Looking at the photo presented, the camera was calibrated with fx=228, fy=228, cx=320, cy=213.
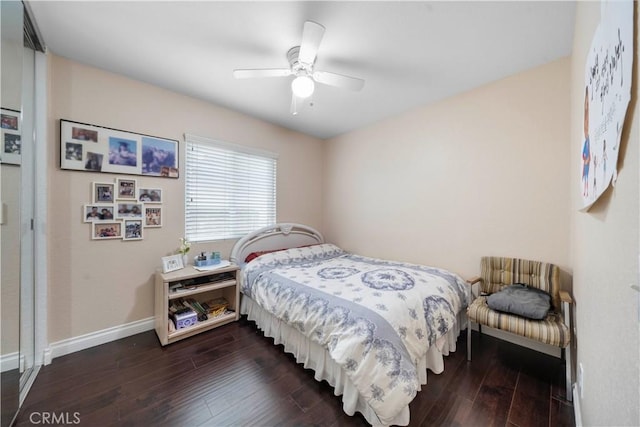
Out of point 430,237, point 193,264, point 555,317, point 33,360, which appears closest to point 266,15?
point 193,264

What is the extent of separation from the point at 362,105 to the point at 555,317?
274 centimetres

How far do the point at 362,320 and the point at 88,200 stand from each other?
104 inches

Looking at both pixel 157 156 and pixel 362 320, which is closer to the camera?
pixel 362 320

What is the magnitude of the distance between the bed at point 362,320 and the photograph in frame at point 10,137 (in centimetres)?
193

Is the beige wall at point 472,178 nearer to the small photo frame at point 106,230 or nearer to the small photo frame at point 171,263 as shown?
the small photo frame at point 171,263

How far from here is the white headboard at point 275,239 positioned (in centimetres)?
300

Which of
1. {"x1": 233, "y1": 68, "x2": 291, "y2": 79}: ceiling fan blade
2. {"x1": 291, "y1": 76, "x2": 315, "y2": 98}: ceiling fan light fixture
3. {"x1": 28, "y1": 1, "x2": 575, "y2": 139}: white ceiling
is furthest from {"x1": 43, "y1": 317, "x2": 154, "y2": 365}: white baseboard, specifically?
{"x1": 291, "y1": 76, "x2": 315, "y2": 98}: ceiling fan light fixture

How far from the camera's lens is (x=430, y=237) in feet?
9.16

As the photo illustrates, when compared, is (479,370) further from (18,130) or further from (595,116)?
(18,130)

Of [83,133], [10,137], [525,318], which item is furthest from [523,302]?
[83,133]

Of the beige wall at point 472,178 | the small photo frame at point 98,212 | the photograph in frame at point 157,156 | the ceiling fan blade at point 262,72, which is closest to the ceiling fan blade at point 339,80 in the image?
the ceiling fan blade at point 262,72

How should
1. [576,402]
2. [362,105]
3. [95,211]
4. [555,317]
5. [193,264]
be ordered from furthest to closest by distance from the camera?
[362,105] → [193,264] → [95,211] → [555,317] → [576,402]

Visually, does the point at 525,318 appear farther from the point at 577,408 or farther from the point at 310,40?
the point at 310,40

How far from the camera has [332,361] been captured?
1665mm
